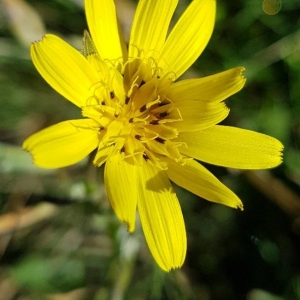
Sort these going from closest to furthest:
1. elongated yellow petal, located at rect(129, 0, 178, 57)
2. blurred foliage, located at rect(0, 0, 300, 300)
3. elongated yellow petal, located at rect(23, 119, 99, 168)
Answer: elongated yellow petal, located at rect(23, 119, 99, 168) → elongated yellow petal, located at rect(129, 0, 178, 57) → blurred foliage, located at rect(0, 0, 300, 300)

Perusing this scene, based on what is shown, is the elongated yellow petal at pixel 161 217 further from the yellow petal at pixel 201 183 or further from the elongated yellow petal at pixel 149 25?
the elongated yellow petal at pixel 149 25

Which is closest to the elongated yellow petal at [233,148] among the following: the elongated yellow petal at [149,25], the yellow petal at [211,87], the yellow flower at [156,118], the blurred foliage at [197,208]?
the yellow flower at [156,118]

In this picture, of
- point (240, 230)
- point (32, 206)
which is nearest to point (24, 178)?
point (32, 206)

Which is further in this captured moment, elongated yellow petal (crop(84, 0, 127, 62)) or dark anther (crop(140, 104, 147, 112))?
dark anther (crop(140, 104, 147, 112))

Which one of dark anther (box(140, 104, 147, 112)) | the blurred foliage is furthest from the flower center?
the blurred foliage

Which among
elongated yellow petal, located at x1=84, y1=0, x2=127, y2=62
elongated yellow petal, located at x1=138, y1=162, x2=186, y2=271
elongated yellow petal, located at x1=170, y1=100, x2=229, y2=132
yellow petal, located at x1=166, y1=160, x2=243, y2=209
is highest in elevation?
elongated yellow petal, located at x1=84, y1=0, x2=127, y2=62

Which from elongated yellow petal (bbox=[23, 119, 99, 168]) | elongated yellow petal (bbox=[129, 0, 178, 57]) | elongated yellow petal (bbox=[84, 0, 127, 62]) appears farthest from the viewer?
elongated yellow petal (bbox=[129, 0, 178, 57])

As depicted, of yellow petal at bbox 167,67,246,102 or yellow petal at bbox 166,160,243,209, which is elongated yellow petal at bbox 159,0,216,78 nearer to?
yellow petal at bbox 167,67,246,102

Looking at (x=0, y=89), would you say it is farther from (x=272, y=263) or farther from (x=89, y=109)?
(x=272, y=263)

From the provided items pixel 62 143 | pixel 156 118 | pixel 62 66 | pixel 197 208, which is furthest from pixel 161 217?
pixel 197 208
